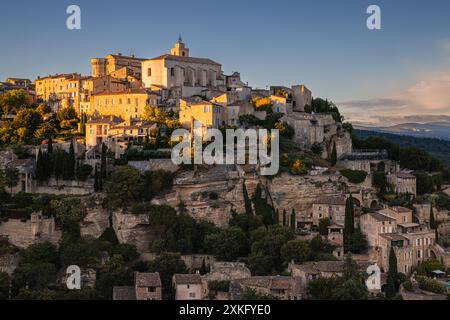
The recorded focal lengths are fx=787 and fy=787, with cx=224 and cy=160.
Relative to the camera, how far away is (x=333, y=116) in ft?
186

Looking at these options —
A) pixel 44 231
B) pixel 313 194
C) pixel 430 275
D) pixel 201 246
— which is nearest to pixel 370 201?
pixel 313 194

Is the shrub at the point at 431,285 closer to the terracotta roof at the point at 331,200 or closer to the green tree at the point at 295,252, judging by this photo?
the green tree at the point at 295,252

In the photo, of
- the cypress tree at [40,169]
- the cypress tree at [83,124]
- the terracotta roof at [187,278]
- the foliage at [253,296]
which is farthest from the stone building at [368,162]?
the cypress tree at [40,169]

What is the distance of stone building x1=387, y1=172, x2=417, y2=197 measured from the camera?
47875 millimetres

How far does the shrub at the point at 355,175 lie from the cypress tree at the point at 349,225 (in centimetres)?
387

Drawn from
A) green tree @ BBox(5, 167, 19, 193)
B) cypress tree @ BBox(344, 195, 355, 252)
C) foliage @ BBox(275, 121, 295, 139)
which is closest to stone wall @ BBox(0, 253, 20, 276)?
green tree @ BBox(5, 167, 19, 193)

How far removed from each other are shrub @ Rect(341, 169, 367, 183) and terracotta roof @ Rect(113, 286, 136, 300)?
16403mm

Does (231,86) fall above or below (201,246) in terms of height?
above

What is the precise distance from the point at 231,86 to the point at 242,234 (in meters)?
22.6

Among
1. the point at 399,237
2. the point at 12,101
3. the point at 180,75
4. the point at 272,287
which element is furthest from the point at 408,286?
the point at 12,101

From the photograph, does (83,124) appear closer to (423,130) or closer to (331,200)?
(331,200)

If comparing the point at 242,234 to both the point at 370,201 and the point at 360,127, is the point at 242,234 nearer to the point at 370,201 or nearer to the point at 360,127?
the point at 370,201

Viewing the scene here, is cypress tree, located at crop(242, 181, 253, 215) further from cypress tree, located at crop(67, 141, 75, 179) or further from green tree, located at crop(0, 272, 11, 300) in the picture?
green tree, located at crop(0, 272, 11, 300)

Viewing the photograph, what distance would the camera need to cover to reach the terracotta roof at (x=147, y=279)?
3578 cm
